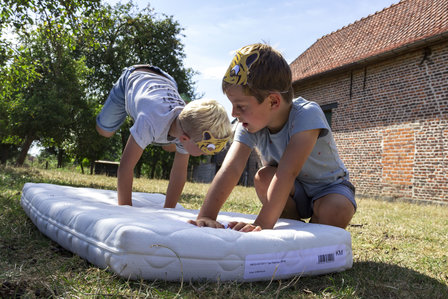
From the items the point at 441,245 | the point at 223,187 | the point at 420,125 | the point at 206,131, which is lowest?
the point at 441,245

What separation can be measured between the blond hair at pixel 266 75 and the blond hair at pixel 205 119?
469 mm

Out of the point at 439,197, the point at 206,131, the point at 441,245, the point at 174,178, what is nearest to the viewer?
the point at 206,131

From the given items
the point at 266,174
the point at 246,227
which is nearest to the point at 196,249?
the point at 246,227

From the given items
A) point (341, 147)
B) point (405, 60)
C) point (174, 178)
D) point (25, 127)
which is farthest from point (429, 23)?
point (25, 127)

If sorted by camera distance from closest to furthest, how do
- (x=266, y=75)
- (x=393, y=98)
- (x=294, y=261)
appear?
(x=294, y=261)
(x=266, y=75)
(x=393, y=98)

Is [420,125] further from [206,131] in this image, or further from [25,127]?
[25,127]

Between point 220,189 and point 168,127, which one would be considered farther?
point 168,127

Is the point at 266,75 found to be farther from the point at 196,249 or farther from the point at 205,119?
the point at 196,249

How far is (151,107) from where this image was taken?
271cm

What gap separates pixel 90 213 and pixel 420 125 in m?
8.64

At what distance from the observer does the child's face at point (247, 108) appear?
1.89 m

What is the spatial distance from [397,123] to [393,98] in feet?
Result: 2.28

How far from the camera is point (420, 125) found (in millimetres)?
8398

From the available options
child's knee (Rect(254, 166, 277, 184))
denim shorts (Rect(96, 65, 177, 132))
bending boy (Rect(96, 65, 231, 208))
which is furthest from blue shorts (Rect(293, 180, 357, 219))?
denim shorts (Rect(96, 65, 177, 132))
